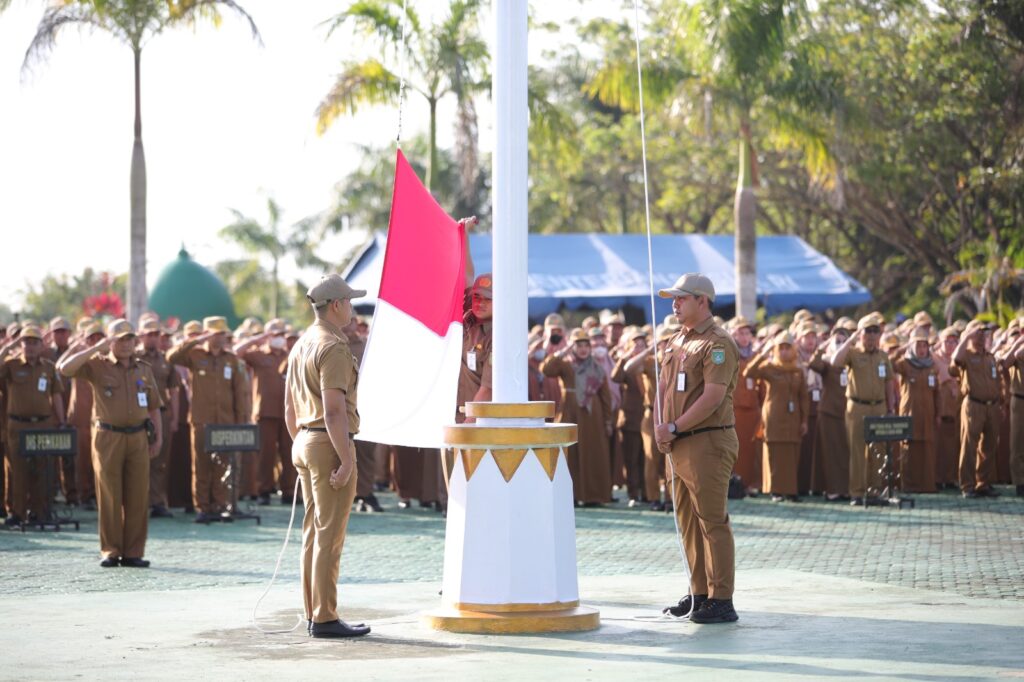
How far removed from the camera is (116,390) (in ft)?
45.6

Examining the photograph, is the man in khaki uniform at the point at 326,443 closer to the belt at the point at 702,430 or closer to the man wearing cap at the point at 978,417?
the belt at the point at 702,430

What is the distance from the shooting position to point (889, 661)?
8.68 m

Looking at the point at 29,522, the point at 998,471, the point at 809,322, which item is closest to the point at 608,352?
the point at 809,322

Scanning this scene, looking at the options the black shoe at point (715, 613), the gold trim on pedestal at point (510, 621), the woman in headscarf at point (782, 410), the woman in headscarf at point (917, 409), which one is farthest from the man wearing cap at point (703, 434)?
the woman in headscarf at point (917, 409)

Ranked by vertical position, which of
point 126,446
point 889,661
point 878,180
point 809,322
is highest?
point 878,180

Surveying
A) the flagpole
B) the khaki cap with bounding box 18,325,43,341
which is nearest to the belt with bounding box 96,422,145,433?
the khaki cap with bounding box 18,325,43,341

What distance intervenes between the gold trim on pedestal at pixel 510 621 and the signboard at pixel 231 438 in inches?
327

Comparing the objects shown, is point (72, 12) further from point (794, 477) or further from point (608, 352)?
point (794, 477)

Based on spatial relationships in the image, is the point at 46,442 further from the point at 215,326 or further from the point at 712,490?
the point at 712,490

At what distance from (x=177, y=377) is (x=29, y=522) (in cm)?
246

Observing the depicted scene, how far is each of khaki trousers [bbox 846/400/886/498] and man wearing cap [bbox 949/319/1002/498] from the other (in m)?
1.77

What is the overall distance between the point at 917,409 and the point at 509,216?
41.4 ft

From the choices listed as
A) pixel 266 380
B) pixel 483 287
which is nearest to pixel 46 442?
pixel 266 380

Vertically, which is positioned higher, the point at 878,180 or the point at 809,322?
the point at 878,180
